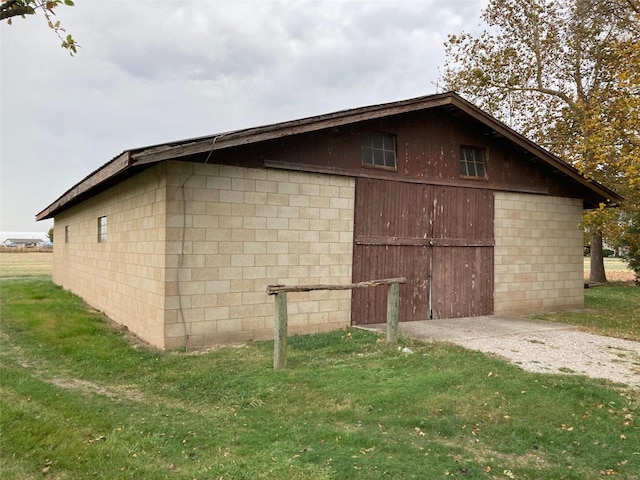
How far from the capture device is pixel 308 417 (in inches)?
175

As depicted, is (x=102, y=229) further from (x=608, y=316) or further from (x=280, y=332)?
(x=608, y=316)

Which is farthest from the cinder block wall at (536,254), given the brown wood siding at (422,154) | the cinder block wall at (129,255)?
the cinder block wall at (129,255)

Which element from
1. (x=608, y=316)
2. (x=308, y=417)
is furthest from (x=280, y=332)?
(x=608, y=316)

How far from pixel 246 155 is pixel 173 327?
2936 mm

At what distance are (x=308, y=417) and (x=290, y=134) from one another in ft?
15.1

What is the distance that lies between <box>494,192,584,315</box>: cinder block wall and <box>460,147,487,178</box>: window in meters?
0.74

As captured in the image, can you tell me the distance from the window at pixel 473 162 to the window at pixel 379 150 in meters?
1.88

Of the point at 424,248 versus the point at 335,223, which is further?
the point at 424,248

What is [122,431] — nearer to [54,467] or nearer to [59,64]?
[54,467]

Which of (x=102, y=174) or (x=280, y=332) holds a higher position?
(x=102, y=174)

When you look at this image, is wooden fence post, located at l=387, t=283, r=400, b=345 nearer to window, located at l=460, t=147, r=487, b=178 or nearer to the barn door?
the barn door

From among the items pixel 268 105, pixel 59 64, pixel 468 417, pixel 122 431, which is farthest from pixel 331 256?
pixel 268 105

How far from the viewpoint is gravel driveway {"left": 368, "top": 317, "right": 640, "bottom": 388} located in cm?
612

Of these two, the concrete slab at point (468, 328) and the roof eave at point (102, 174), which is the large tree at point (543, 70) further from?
the roof eave at point (102, 174)
